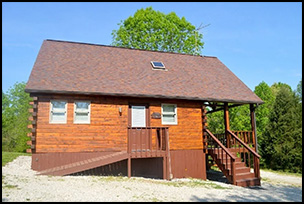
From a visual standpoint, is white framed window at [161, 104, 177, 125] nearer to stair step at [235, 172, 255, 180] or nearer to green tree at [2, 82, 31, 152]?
stair step at [235, 172, 255, 180]

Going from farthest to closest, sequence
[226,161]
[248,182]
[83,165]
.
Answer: [226,161] < [248,182] < [83,165]

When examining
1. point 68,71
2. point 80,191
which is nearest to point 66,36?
point 68,71

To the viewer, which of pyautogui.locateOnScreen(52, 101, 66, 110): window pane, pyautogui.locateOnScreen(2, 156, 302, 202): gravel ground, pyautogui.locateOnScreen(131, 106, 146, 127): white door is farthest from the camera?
pyautogui.locateOnScreen(131, 106, 146, 127): white door

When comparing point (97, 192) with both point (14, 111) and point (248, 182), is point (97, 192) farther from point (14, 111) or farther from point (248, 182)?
point (14, 111)

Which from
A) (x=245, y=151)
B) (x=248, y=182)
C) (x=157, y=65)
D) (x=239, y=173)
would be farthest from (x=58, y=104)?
(x=245, y=151)

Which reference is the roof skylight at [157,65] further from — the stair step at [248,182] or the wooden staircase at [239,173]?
the stair step at [248,182]

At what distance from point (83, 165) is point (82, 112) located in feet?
7.72

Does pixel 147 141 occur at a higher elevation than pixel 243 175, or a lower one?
higher

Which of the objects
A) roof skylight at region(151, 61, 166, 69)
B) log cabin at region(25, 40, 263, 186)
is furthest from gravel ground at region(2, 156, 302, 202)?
roof skylight at region(151, 61, 166, 69)

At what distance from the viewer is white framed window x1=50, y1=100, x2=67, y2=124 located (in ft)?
35.7

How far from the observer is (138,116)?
12258 mm

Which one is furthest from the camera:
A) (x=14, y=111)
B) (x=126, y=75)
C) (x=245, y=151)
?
(x=14, y=111)

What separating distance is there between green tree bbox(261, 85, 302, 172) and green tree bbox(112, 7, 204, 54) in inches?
384

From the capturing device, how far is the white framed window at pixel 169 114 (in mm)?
12555
